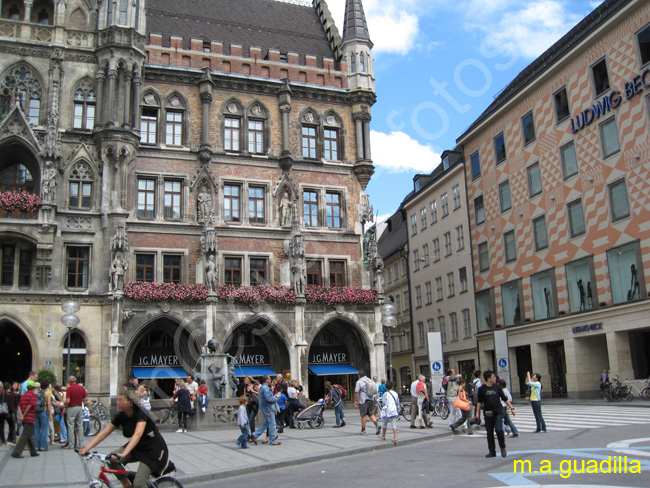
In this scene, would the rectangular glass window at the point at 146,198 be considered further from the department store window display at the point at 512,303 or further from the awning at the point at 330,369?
the department store window display at the point at 512,303

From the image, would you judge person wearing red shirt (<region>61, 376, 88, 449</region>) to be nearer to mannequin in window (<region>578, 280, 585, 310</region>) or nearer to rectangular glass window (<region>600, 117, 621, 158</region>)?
mannequin in window (<region>578, 280, 585, 310</region>)

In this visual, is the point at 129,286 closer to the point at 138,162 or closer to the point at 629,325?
the point at 138,162

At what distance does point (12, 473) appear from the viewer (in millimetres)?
13000

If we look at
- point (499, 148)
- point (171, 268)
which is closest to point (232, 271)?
point (171, 268)

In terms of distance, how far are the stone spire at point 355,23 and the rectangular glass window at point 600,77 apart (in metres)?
14.1

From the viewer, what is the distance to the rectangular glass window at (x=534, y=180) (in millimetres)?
38094

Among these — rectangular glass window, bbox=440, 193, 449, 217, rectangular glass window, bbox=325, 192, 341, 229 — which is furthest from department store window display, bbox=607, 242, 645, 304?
rectangular glass window, bbox=440, 193, 449, 217

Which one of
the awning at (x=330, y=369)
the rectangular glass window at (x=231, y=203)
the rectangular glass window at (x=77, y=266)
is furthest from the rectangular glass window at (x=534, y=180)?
the rectangular glass window at (x=77, y=266)

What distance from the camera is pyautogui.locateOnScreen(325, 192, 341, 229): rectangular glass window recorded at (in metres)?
38.4

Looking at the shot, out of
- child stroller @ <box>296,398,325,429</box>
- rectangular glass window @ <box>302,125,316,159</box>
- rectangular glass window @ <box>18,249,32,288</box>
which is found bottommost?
child stroller @ <box>296,398,325,429</box>

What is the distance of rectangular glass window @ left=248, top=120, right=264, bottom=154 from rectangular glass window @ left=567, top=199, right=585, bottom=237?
1733 cm

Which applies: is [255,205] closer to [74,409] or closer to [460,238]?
[460,238]

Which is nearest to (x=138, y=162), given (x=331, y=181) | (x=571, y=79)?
(x=331, y=181)

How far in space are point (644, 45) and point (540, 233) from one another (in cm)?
1187
